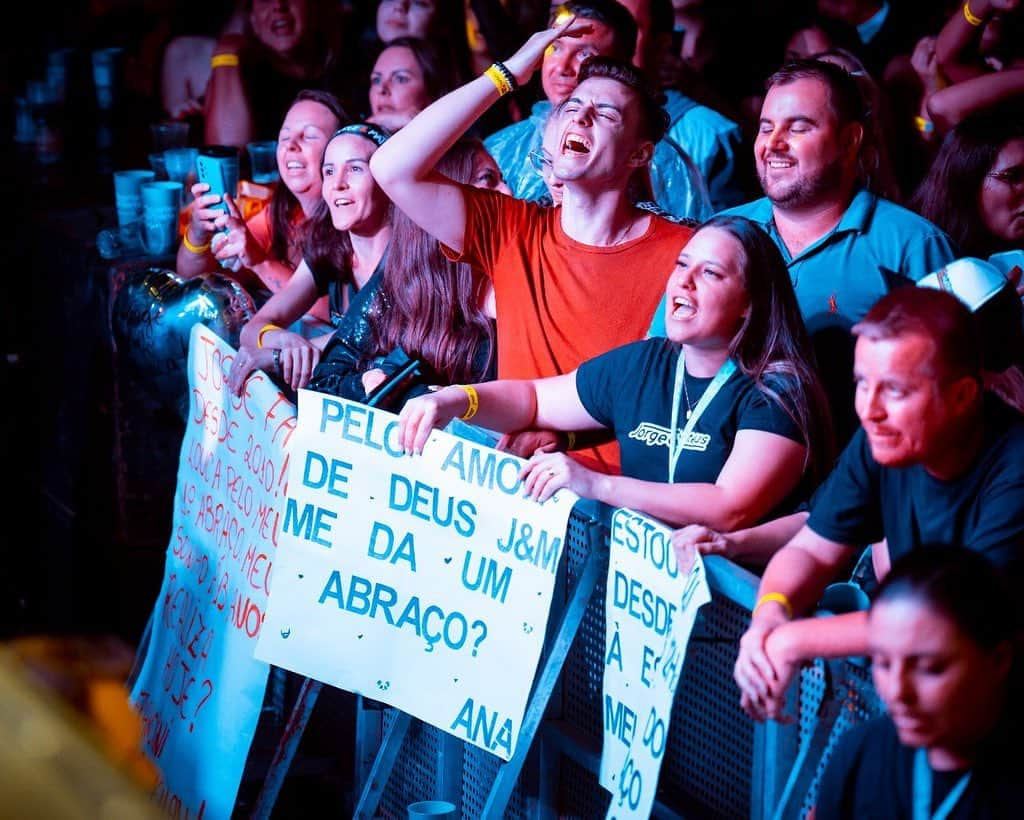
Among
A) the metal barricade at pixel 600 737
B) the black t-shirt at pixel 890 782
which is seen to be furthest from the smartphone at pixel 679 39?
the black t-shirt at pixel 890 782

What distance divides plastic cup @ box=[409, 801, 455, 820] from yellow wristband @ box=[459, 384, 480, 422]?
98cm

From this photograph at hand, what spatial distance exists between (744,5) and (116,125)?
3754mm

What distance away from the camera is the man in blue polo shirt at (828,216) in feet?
12.9

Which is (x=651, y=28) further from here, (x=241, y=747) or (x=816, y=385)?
(x=241, y=747)

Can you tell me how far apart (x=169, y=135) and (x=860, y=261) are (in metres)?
3.78

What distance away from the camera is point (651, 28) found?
17.9 feet

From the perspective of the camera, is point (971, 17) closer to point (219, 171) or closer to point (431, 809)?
point (219, 171)

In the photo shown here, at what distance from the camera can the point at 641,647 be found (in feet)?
9.96

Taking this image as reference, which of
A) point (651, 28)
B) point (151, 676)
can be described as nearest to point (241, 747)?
point (151, 676)

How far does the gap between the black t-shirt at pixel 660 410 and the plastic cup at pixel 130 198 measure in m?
3.01

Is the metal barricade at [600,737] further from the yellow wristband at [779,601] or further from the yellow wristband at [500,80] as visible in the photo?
the yellow wristband at [500,80]

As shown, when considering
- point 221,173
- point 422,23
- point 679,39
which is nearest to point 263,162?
point 221,173

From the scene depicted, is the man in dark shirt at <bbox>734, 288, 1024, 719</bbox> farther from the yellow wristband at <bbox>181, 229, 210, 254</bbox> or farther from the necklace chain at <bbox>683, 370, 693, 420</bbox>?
the yellow wristband at <bbox>181, 229, 210, 254</bbox>

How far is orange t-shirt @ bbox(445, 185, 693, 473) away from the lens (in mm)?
4098
